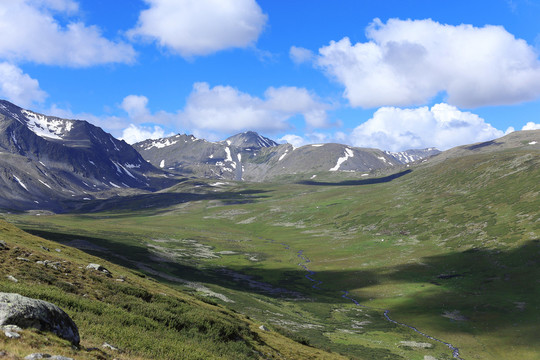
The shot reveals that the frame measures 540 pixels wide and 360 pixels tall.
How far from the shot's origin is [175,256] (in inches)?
6117

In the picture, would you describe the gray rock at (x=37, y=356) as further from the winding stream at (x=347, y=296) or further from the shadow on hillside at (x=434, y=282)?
the shadow on hillside at (x=434, y=282)

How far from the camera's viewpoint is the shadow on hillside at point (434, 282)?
83250 millimetres

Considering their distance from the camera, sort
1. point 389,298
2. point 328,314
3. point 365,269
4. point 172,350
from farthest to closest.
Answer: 1. point 365,269
2. point 389,298
3. point 328,314
4. point 172,350

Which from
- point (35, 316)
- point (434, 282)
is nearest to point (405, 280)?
point (434, 282)

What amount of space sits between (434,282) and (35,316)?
11765cm

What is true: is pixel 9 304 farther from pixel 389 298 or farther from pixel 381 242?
pixel 381 242

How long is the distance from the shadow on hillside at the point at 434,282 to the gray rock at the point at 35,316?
77454mm

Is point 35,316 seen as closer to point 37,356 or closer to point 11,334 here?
point 11,334

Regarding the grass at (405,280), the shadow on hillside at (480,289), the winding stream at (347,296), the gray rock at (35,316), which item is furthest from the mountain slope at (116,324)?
the shadow on hillside at (480,289)

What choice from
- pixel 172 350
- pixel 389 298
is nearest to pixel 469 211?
pixel 389 298

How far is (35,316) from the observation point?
18.0 metres

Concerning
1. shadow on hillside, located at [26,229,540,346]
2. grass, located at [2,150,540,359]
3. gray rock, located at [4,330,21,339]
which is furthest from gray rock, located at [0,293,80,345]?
shadow on hillside, located at [26,229,540,346]

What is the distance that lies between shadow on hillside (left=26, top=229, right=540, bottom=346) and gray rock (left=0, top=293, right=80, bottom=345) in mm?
77454

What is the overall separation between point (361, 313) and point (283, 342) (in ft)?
177
